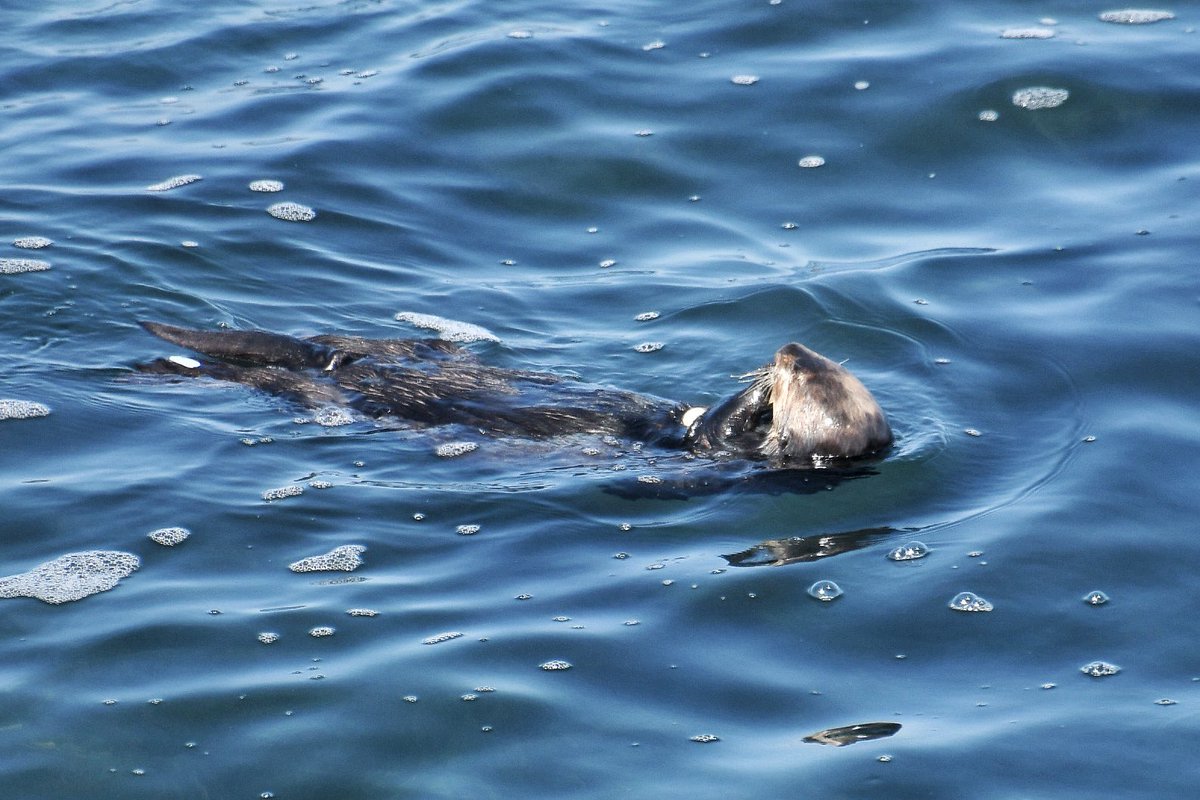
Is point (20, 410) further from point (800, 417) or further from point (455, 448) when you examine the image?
point (800, 417)

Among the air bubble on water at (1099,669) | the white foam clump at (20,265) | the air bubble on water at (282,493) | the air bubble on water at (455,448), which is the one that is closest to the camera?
the air bubble on water at (1099,669)

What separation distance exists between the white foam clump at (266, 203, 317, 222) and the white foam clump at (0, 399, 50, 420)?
2.86 m

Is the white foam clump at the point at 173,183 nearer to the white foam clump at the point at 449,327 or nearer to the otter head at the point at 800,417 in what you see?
the white foam clump at the point at 449,327

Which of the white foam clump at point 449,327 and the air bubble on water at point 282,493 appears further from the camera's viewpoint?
the white foam clump at point 449,327

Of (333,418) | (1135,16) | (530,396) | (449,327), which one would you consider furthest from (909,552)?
(1135,16)

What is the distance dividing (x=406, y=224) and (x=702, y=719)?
5.72m

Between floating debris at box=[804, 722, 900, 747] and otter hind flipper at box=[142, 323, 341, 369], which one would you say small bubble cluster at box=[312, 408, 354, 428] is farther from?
floating debris at box=[804, 722, 900, 747]

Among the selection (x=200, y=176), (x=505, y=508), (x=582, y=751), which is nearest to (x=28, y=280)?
(x=200, y=176)

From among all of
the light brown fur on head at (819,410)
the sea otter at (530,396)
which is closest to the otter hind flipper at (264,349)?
the sea otter at (530,396)

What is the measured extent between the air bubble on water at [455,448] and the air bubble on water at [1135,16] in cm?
793

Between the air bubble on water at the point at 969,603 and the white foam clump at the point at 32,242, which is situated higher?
the white foam clump at the point at 32,242

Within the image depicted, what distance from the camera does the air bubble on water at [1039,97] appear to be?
1104 cm

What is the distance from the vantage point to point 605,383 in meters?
8.01

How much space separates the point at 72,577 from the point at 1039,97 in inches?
317
